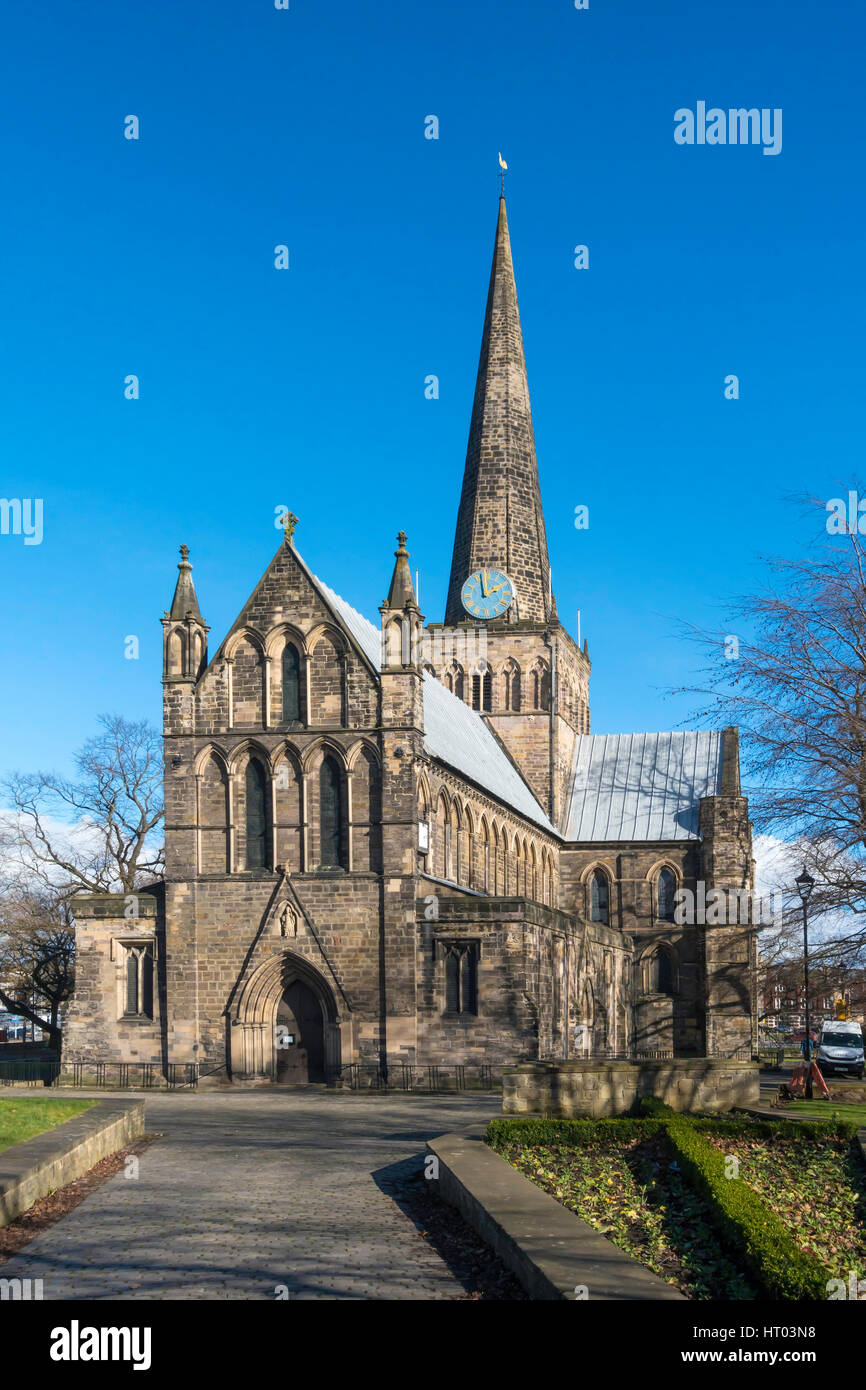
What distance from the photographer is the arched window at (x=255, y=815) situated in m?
38.7

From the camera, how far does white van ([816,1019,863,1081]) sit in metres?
45.1

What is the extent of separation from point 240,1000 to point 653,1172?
22.5 metres

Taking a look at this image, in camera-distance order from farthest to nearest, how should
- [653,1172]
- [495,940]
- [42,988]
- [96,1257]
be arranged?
[42,988] < [495,940] < [653,1172] < [96,1257]

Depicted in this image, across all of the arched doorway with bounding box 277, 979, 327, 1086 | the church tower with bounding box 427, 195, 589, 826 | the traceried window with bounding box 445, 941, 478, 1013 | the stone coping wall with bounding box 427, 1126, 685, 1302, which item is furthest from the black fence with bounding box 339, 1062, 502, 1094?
the church tower with bounding box 427, 195, 589, 826

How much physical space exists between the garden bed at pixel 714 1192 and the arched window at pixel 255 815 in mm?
20400

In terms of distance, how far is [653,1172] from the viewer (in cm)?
1655

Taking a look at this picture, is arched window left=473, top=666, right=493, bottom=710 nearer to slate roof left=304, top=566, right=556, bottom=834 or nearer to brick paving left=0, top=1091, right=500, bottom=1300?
slate roof left=304, top=566, right=556, bottom=834

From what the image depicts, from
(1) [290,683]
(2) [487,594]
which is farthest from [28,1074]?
(2) [487,594]

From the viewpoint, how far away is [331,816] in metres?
38.4

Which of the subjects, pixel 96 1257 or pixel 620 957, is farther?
pixel 620 957

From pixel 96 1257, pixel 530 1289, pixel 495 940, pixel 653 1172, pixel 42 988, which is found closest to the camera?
pixel 530 1289

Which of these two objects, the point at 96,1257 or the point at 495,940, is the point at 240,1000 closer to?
the point at 495,940
